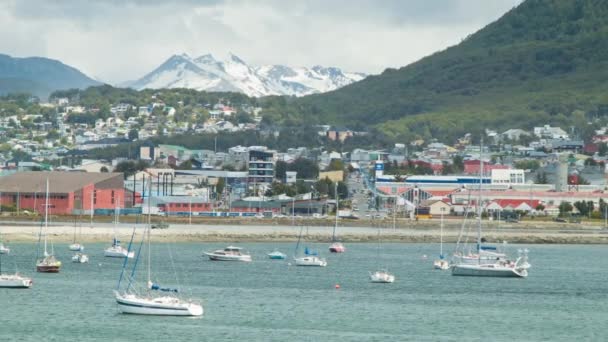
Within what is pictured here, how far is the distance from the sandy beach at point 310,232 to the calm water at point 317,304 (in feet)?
42.6

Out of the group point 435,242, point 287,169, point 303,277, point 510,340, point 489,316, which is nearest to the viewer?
point 510,340

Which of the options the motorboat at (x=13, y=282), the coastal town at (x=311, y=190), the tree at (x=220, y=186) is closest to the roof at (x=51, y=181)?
the coastal town at (x=311, y=190)

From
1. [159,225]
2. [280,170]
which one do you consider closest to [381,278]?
[159,225]

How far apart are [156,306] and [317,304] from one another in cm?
955

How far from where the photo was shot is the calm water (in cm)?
4891

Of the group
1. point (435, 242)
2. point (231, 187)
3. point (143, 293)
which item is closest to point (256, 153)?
point (231, 187)

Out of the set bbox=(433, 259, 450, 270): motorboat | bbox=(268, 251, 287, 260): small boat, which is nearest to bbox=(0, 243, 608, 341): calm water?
bbox=(433, 259, 450, 270): motorboat

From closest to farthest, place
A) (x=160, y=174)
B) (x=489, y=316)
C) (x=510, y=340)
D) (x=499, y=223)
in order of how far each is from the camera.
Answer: (x=510, y=340) → (x=489, y=316) → (x=499, y=223) → (x=160, y=174)

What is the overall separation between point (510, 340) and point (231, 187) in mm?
116220

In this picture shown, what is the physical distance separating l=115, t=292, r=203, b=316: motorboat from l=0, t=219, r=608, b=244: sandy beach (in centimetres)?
4292

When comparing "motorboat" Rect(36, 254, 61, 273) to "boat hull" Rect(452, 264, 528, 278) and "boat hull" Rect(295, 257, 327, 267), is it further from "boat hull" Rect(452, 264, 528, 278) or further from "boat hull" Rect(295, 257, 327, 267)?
"boat hull" Rect(452, 264, 528, 278)

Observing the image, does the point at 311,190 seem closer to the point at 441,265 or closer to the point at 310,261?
the point at 310,261

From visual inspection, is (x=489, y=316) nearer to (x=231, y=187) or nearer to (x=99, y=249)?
(x=99, y=249)

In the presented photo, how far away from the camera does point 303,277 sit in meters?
72.0
